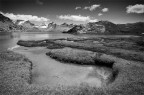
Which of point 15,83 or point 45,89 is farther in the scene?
point 15,83

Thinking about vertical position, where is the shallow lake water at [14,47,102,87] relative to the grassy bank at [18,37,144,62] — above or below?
below

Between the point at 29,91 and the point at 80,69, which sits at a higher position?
the point at 29,91

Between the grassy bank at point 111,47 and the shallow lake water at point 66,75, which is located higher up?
the grassy bank at point 111,47

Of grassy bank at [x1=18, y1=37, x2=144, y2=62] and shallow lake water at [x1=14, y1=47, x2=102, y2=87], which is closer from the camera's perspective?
shallow lake water at [x1=14, y1=47, x2=102, y2=87]

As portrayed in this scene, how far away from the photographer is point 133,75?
19.7m

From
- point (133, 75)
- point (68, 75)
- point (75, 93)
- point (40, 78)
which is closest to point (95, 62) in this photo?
point (68, 75)

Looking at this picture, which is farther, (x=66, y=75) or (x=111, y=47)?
(x=111, y=47)

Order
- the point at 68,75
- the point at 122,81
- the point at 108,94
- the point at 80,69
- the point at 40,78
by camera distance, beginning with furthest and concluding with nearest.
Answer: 1. the point at 80,69
2. the point at 68,75
3. the point at 40,78
4. the point at 122,81
5. the point at 108,94

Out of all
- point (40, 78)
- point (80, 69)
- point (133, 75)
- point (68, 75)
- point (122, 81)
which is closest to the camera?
point (122, 81)

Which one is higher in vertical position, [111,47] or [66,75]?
[111,47]

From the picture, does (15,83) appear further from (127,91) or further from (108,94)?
(127,91)

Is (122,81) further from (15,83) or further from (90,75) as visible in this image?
(15,83)

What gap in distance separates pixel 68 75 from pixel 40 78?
6.08 m

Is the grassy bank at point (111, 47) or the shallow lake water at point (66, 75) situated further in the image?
the grassy bank at point (111, 47)
